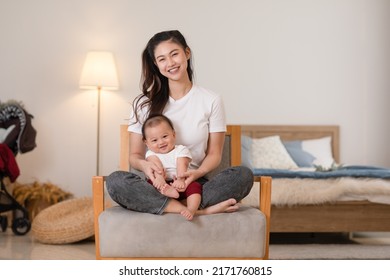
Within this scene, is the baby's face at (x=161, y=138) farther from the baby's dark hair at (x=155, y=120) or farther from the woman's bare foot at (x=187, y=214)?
the woman's bare foot at (x=187, y=214)

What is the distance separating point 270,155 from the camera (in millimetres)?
5023

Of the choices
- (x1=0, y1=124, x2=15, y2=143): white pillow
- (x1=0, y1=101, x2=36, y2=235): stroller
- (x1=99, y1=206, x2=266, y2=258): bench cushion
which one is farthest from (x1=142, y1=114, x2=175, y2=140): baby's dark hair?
(x1=0, y1=124, x2=15, y2=143): white pillow

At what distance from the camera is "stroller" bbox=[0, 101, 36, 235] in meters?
4.36

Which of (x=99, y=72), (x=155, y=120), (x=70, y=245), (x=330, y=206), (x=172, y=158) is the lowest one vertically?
(x=70, y=245)

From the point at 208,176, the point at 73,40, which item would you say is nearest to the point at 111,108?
the point at 73,40

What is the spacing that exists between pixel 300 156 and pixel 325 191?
1239 millimetres

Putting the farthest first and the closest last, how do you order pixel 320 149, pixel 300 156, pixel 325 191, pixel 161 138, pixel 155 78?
pixel 320 149
pixel 300 156
pixel 325 191
pixel 155 78
pixel 161 138

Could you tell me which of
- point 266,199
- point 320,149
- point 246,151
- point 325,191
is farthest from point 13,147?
point 266,199

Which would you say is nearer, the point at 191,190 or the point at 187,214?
the point at 187,214

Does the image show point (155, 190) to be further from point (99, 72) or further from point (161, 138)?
point (99, 72)
